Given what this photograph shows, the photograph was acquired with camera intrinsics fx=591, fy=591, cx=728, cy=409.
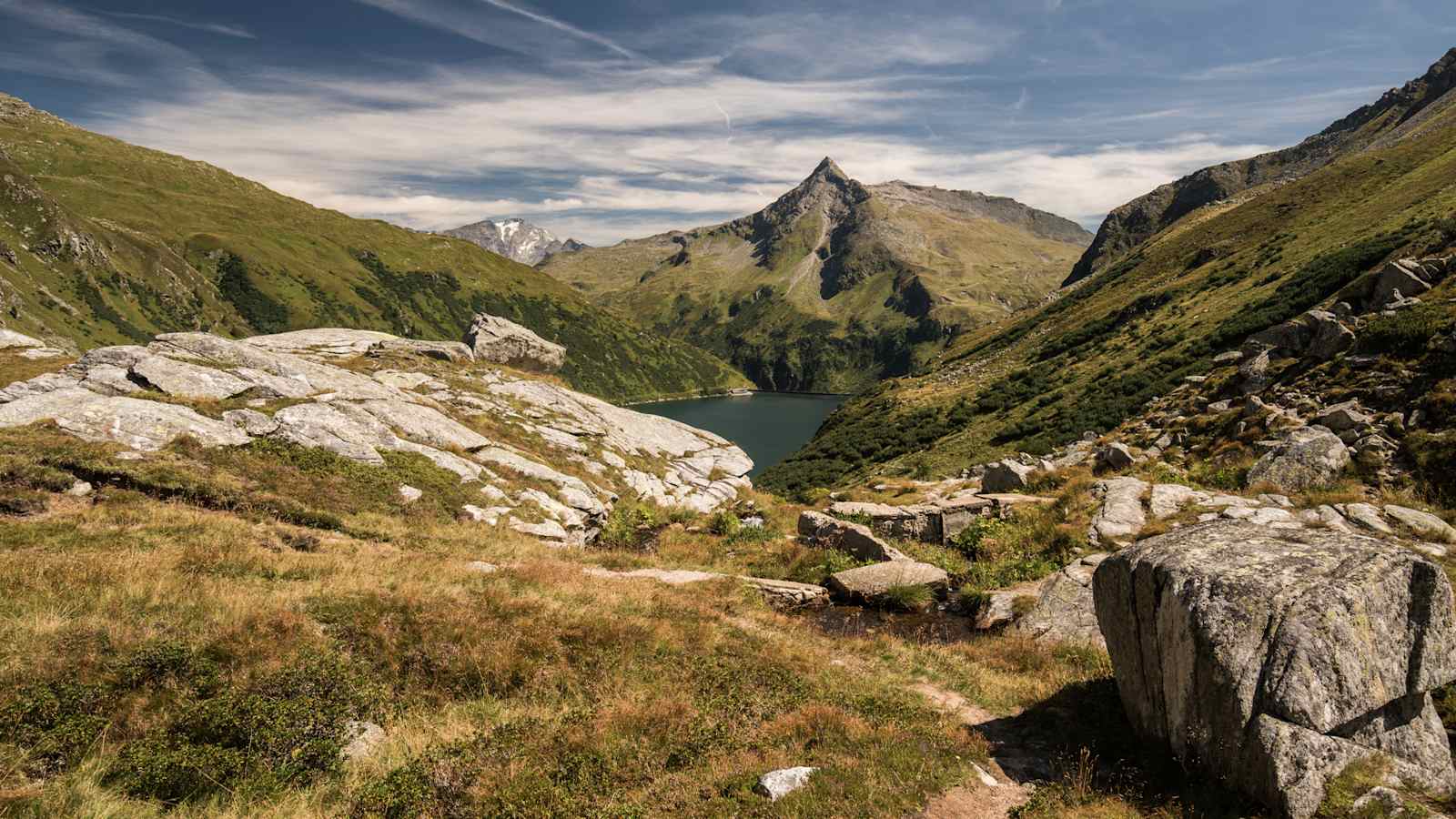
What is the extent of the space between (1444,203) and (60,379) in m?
116

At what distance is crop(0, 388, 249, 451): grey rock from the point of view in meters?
18.6

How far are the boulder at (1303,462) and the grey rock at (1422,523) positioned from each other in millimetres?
3070

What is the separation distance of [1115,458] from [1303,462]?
10023 millimetres

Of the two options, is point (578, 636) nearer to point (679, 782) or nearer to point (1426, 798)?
point (679, 782)

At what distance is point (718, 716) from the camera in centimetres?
1093

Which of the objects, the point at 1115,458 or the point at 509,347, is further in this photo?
the point at 509,347

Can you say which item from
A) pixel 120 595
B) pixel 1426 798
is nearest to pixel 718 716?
pixel 1426 798

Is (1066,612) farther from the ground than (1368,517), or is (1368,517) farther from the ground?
(1368,517)

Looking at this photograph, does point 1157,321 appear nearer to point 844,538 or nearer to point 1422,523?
point 1422,523

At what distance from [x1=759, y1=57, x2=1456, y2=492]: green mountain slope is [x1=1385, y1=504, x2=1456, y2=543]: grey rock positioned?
52.5 feet

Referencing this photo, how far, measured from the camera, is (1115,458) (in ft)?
99.5

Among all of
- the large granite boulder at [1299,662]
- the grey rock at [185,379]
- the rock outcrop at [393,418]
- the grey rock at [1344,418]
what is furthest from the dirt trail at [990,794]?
the grey rock at [185,379]

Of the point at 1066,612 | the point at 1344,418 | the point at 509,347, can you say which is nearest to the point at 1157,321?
the point at 1344,418

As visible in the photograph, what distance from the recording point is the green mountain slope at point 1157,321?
63.9m
